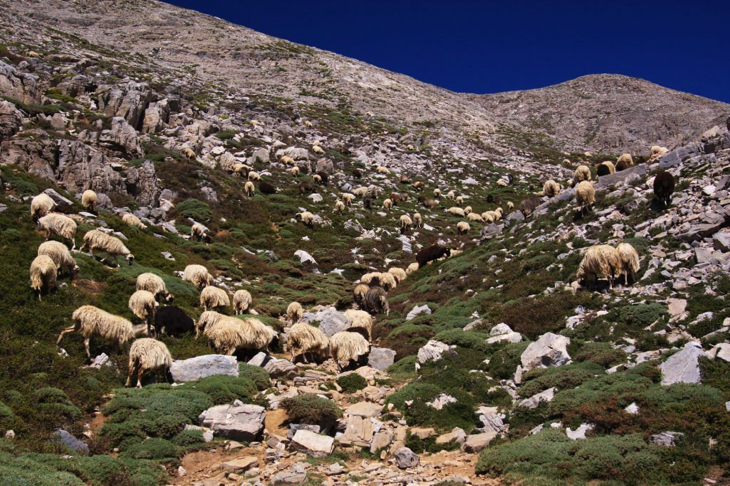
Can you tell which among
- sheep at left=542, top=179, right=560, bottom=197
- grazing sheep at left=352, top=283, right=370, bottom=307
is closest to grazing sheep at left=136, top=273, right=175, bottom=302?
grazing sheep at left=352, top=283, right=370, bottom=307

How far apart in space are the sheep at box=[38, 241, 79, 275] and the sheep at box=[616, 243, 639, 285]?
17141mm

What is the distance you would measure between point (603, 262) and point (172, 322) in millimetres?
13455

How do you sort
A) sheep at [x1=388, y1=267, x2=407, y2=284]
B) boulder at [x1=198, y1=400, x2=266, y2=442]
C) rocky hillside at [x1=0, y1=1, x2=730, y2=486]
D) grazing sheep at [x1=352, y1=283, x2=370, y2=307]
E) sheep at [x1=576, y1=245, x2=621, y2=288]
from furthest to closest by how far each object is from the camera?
sheep at [x1=388, y1=267, x2=407, y2=284]
grazing sheep at [x1=352, y1=283, x2=370, y2=307]
sheep at [x1=576, y1=245, x2=621, y2=288]
boulder at [x1=198, y1=400, x2=266, y2=442]
rocky hillside at [x1=0, y1=1, x2=730, y2=486]

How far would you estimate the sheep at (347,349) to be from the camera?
15.3 metres

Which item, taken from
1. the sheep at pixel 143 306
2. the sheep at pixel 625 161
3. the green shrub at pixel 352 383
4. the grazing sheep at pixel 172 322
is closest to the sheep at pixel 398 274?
the sheep at pixel 625 161

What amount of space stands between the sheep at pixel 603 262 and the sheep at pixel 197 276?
49.6ft

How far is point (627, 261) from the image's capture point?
13.8m

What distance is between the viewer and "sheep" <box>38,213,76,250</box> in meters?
16.8

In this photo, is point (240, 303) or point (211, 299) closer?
point (211, 299)

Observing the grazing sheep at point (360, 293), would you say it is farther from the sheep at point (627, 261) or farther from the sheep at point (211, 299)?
the sheep at point (627, 261)

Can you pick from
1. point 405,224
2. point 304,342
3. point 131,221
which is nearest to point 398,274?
point 405,224

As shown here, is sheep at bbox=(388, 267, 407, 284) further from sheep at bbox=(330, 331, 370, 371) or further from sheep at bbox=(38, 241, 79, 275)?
sheep at bbox=(38, 241, 79, 275)

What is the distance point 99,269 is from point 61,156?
1419 cm

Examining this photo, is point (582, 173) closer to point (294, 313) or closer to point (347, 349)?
point (294, 313)
